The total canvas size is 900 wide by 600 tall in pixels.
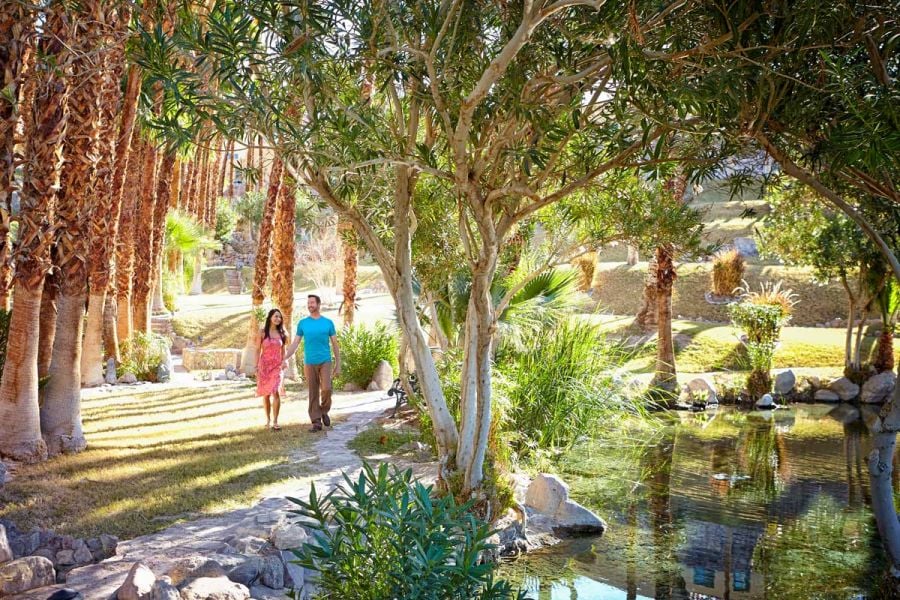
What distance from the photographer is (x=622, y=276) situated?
2897cm

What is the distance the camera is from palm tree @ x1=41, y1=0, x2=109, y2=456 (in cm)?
802

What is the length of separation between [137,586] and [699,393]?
14135 mm

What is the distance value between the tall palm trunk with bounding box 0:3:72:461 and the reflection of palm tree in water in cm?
609

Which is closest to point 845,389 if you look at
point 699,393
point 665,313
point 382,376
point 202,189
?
point 699,393

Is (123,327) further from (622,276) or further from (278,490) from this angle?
(622,276)

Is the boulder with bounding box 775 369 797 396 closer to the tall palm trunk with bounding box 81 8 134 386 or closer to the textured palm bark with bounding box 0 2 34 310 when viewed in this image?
the tall palm trunk with bounding box 81 8 134 386

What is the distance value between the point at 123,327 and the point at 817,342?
17200 mm

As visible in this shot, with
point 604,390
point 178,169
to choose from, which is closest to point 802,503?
point 604,390

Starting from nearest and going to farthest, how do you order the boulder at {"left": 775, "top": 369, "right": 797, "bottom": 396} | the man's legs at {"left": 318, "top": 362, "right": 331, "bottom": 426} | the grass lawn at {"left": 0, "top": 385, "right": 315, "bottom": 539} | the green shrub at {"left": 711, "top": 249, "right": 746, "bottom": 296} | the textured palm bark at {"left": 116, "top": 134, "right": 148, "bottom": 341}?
the grass lawn at {"left": 0, "top": 385, "right": 315, "bottom": 539}
the man's legs at {"left": 318, "top": 362, "right": 331, "bottom": 426}
the textured palm bark at {"left": 116, "top": 134, "right": 148, "bottom": 341}
the boulder at {"left": 775, "top": 369, "right": 797, "bottom": 396}
the green shrub at {"left": 711, "top": 249, "right": 746, "bottom": 296}

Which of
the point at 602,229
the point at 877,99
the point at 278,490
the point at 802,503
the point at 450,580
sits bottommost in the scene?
the point at 802,503

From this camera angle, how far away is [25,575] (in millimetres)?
4289

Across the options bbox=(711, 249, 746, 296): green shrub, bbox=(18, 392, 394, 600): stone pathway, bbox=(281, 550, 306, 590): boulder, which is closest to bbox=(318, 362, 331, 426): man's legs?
bbox=(18, 392, 394, 600): stone pathway

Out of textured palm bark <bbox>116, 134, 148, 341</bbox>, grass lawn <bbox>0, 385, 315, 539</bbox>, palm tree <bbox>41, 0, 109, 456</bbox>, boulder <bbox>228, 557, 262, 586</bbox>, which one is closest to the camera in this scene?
boulder <bbox>228, 557, 262, 586</bbox>

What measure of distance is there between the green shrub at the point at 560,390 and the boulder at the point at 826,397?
346 inches
